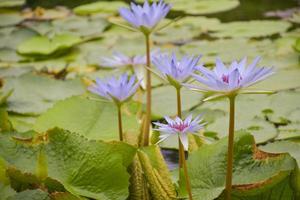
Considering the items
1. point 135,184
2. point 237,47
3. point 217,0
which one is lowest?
point 135,184

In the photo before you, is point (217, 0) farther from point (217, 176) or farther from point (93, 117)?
point (217, 176)

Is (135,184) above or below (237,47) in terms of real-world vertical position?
below

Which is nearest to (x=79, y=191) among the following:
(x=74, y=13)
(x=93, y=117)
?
(x=93, y=117)

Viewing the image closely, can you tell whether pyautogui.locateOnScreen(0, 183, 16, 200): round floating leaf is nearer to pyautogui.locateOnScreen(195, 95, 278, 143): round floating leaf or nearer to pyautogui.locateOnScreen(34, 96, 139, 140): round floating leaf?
pyautogui.locateOnScreen(34, 96, 139, 140): round floating leaf

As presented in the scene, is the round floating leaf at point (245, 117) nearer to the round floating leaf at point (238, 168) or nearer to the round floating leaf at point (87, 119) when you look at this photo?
the round floating leaf at point (87, 119)

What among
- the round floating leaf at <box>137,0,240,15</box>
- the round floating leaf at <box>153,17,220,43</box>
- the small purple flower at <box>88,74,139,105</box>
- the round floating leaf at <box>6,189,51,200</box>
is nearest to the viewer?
the round floating leaf at <box>6,189,51,200</box>

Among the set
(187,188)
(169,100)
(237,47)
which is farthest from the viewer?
(237,47)

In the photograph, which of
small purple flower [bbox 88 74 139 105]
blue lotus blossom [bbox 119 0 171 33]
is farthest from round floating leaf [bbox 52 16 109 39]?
small purple flower [bbox 88 74 139 105]

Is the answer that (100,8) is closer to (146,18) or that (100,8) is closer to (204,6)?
(204,6)
